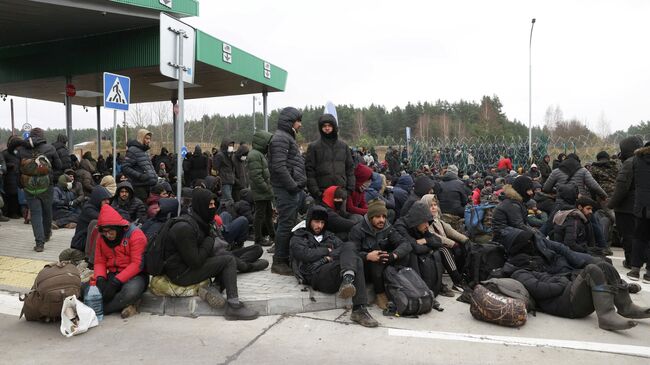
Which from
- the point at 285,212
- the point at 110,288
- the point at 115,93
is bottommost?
the point at 110,288

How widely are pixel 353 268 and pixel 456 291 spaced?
6.01 feet

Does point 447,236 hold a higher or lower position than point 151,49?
lower

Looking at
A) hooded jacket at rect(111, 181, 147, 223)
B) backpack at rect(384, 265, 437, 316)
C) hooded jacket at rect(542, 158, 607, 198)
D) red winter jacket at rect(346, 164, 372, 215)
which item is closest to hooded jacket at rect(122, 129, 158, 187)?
hooded jacket at rect(111, 181, 147, 223)

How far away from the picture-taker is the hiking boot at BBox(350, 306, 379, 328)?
464cm

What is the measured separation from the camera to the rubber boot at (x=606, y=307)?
178 inches

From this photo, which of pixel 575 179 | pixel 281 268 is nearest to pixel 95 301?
pixel 281 268

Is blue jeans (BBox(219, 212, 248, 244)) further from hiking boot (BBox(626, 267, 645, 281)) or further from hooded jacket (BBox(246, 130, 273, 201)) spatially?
hiking boot (BBox(626, 267, 645, 281))

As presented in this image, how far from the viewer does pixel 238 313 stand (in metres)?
4.82

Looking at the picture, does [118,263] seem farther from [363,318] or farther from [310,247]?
[363,318]

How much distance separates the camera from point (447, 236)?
20.4 feet

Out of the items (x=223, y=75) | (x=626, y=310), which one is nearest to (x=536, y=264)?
(x=626, y=310)

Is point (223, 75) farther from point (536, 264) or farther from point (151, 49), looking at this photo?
point (536, 264)

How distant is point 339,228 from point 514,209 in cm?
221

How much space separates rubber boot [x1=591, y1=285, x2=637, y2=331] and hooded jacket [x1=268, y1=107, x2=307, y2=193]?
11.6 ft
